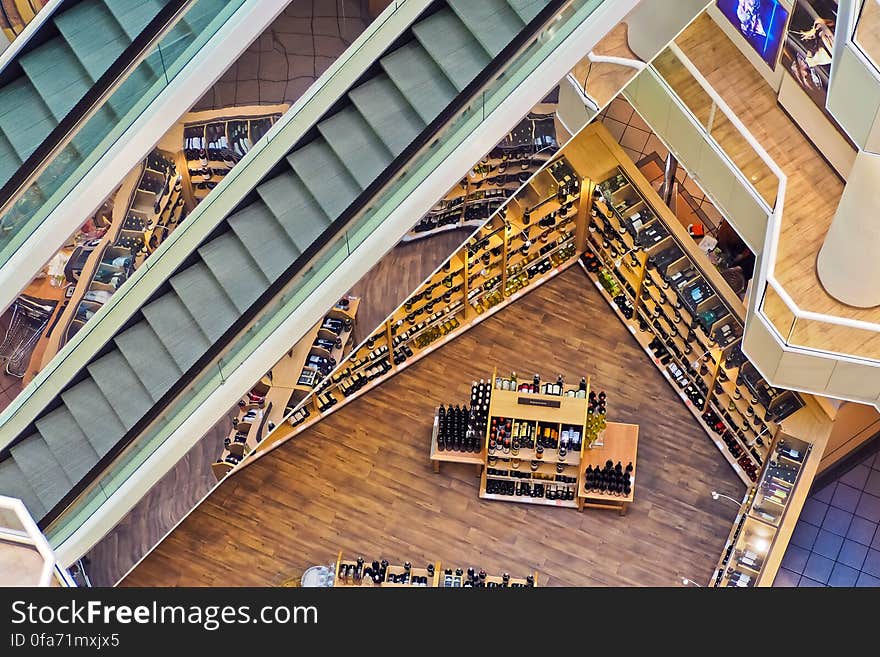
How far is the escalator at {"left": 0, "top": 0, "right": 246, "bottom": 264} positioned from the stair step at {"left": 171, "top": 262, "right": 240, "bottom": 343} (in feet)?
4.43

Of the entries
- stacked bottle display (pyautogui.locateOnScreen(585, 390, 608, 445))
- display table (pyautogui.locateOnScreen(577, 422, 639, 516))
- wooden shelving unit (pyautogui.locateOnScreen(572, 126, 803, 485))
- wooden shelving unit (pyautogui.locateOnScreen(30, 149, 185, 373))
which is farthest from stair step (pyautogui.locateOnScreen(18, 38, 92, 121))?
display table (pyautogui.locateOnScreen(577, 422, 639, 516))

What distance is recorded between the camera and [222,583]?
16297 mm

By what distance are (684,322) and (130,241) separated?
19.4 ft

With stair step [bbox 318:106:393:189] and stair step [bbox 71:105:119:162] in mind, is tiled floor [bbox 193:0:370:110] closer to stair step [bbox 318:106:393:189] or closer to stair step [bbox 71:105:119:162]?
stair step [bbox 318:106:393:189]

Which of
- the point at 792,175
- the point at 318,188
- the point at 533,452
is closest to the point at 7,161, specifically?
the point at 318,188

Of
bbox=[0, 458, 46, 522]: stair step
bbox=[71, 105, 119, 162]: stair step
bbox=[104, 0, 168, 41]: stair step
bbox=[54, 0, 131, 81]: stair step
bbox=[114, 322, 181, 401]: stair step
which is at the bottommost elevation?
bbox=[0, 458, 46, 522]: stair step

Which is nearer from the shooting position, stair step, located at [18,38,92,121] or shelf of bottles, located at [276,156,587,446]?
stair step, located at [18,38,92,121]

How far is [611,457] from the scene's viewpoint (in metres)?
16.5

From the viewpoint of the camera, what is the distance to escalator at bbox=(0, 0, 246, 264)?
1304 cm

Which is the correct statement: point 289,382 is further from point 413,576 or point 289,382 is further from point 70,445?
point 413,576

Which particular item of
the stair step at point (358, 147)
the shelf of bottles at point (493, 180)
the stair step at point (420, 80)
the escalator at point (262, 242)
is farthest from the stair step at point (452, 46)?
the stair step at point (358, 147)

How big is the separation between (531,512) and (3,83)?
23.2 feet

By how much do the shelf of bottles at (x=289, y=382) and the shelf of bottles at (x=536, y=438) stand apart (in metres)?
2.14
